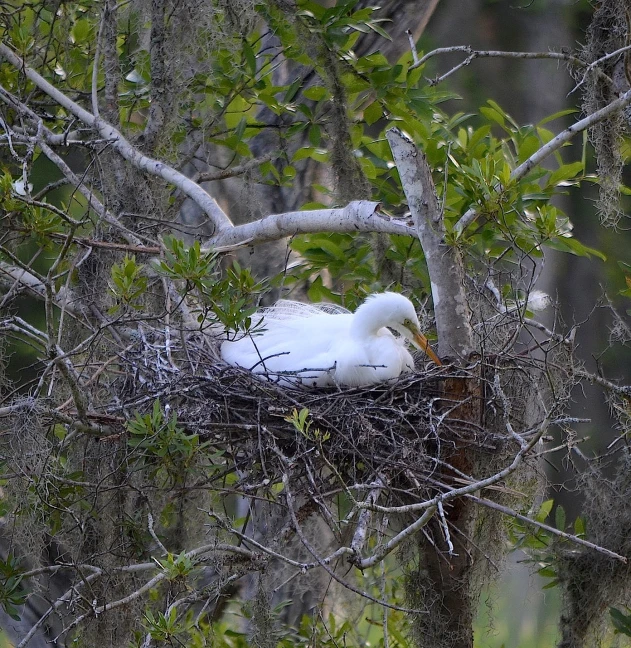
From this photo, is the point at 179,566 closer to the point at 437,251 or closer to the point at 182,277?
the point at 182,277

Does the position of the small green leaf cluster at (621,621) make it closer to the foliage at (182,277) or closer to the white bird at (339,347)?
the foliage at (182,277)

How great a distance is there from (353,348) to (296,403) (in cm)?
45

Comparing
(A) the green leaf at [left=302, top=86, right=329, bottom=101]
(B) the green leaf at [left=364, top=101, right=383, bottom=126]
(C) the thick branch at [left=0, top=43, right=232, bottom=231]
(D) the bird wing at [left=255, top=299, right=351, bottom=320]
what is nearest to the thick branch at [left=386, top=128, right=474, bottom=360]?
(C) the thick branch at [left=0, top=43, right=232, bottom=231]

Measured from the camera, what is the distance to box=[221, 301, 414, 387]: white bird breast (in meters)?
2.93

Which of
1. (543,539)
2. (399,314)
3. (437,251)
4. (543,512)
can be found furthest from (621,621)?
(437,251)

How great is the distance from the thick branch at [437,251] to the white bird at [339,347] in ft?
0.37

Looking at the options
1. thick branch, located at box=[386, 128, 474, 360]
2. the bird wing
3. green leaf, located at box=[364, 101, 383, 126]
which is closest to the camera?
thick branch, located at box=[386, 128, 474, 360]

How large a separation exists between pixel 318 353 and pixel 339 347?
90mm

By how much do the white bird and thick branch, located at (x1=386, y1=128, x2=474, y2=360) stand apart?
113 millimetres

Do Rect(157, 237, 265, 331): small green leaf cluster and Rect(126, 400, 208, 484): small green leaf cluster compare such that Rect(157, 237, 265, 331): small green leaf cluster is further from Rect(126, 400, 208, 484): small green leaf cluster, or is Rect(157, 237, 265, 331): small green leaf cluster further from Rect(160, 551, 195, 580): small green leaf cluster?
Rect(160, 551, 195, 580): small green leaf cluster

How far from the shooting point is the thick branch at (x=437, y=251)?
2648 millimetres

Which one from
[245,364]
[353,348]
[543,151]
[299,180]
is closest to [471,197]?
[543,151]

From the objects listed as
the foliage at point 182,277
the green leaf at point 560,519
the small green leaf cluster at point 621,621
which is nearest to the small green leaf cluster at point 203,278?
the foliage at point 182,277

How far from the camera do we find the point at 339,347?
10.1ft
